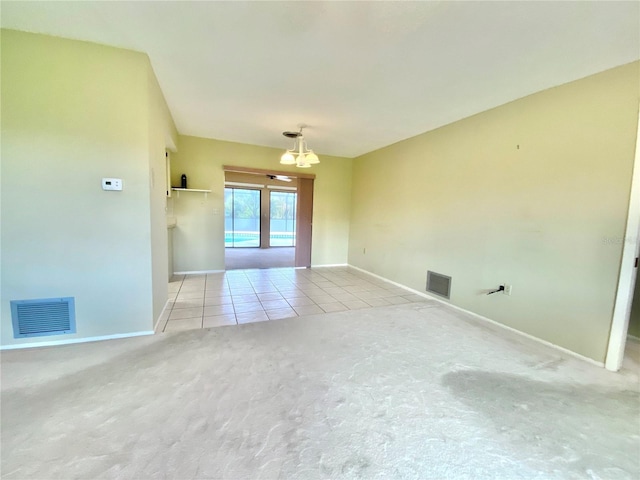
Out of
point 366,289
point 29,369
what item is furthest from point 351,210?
point 29,369

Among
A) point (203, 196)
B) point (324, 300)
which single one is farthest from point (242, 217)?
point (324, 300)

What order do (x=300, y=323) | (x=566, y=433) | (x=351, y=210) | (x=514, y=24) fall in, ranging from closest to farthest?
(x=566, y=433), (x=514, y=24), (x=300, y=323), (x=351, y=210)

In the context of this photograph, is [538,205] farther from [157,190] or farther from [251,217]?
[251,217]

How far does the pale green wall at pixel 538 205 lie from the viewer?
7.01 feet

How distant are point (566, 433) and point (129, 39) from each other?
153 inches

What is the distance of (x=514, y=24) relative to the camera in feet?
5.55

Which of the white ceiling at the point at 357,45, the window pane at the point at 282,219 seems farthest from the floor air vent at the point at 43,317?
the window pane at the point at 282,219

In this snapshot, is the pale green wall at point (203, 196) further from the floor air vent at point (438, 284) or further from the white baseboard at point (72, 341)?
the floor air vent at point (438, 284)

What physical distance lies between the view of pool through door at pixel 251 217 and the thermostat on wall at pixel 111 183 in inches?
261

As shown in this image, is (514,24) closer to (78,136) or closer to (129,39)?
(129,39)

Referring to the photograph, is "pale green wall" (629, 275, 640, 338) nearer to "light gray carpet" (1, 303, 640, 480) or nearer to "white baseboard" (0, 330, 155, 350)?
"light gray carpet" (1, 303, 640, 480)

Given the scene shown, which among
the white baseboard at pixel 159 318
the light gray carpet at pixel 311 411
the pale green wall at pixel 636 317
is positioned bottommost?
the light gray carpet at pixel 311 411

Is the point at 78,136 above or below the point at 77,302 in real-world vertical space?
above

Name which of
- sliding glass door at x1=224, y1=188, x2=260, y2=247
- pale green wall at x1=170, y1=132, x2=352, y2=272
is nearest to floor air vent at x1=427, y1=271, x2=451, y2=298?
pale green wall at x1=170, y1=132, x2=352, y2=272
